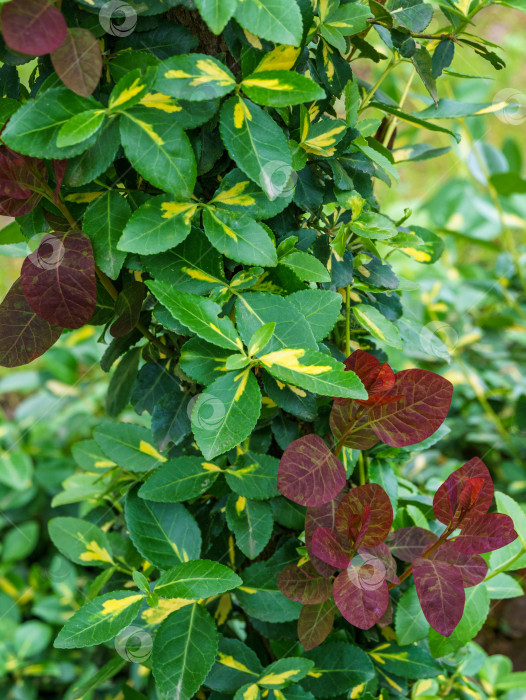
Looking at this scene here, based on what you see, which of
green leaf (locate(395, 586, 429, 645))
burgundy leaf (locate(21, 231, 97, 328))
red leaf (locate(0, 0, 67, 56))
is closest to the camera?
red leaf (locate(0, 0, 67, 56))

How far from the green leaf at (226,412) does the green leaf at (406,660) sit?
1.16 ft

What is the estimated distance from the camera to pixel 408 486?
2.63 ft

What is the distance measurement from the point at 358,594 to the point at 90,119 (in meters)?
0.45

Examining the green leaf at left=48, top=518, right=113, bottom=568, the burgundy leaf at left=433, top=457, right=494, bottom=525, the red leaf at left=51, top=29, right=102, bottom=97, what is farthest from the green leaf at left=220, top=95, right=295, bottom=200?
the green leaf at left=48, top=518, right=113, bottom=568

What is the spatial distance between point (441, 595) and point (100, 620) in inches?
11.6

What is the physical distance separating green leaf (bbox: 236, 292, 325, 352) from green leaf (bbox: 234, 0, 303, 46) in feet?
0.65

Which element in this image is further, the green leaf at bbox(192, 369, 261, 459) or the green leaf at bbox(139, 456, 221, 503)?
the green leaf at bbox(139, 456, 221, 503)

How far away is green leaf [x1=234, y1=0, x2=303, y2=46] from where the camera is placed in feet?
1.47

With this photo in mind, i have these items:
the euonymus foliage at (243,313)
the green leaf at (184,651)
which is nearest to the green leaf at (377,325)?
the euonymus foliage at (243,313)

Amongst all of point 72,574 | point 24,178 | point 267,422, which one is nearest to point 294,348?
point 267,422

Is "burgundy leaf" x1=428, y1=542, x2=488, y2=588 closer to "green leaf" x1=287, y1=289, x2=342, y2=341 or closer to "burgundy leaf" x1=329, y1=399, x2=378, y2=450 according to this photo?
"burgundy leaf" x1=329, y1=399, x2=378, y2=450

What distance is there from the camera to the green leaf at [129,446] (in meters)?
0.66

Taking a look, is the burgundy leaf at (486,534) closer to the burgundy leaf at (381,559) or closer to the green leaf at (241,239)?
the burgundy leaf at (381,559)

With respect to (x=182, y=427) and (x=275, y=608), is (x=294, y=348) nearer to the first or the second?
(x=182, y=427)
